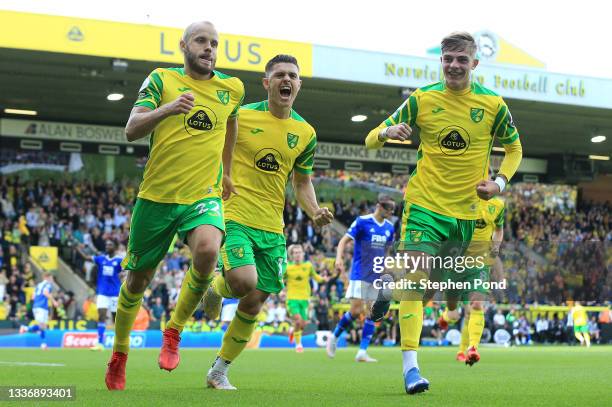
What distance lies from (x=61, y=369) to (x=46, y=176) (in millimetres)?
22295

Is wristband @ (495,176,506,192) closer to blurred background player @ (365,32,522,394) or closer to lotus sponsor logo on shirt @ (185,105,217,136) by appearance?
blurred background player @ (365,32,522,394)

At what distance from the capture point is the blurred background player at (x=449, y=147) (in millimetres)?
7461

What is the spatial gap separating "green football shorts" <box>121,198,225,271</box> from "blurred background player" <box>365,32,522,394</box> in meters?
1.49

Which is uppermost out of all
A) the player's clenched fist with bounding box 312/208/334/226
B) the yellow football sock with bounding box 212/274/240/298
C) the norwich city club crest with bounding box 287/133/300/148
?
the norwich city club crest with bounding box 287/133/300/148

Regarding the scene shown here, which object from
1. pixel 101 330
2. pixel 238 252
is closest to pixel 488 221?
pixel 238 252

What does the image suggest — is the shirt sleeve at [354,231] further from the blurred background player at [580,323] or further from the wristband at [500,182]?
the blurred background player at [580,323]

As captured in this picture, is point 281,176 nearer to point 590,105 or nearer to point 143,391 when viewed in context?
point 143,391

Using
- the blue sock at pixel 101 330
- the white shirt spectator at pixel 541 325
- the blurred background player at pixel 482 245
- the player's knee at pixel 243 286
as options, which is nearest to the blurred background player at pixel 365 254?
the blurred background player at pixel 482 245

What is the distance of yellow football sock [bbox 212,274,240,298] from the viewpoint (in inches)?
310

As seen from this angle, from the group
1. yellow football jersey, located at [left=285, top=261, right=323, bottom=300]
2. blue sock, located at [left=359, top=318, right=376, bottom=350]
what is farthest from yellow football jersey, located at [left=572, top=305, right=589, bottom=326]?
blue sock, located at [left=359, top=318, right=376, bottom=350]

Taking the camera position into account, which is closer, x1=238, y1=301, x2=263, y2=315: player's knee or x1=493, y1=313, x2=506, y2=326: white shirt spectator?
x1=238, y1=301, x2=263, y2=315: player's knee

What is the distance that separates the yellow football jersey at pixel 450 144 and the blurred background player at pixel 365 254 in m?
7.86

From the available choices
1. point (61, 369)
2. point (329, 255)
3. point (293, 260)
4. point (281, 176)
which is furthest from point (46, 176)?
point (281, 176)

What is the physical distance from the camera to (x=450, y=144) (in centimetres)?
763
